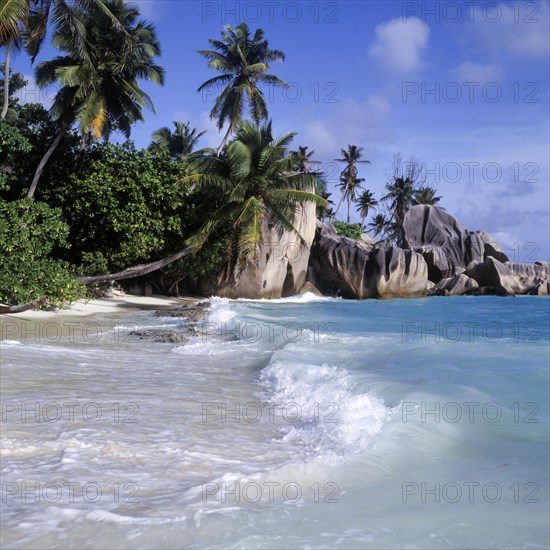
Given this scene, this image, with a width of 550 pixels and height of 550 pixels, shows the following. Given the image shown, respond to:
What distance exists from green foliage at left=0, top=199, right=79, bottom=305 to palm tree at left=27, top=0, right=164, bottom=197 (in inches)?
101

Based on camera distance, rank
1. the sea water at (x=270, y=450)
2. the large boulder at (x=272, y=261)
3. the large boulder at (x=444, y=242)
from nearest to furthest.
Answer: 1. the sea water at (x=270, y=450)
2. the large boulder at (x=272, y=261)
3. the large boulder at (x=444, y=242)

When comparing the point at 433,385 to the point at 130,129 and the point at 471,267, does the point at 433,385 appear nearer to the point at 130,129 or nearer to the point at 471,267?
the point at 130,129

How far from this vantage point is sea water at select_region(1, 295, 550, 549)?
3084mm

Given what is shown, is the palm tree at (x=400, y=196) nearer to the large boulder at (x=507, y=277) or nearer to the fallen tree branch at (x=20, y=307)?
the large boulder at (x=507, y=277)

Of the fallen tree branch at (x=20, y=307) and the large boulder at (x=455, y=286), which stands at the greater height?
the large boulder at (x=455, y=286)

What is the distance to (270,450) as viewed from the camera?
177 inches

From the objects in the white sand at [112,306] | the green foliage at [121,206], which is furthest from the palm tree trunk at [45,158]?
the white sand at [112,306]

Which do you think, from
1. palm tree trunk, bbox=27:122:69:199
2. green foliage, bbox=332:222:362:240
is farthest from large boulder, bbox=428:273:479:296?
palm tree trunk, bbox=27:122:69:199

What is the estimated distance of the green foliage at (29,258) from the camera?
14.3 meters

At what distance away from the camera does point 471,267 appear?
36906 millimetres

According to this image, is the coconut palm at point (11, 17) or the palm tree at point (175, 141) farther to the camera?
the palm tree at point (175, 141)

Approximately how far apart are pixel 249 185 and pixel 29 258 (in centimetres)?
986

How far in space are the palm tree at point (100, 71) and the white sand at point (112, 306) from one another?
14.1ft

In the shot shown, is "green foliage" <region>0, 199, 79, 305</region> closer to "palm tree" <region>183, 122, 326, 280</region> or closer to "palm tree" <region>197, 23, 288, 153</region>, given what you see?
"palm tree" <region>183, 122, 326, 280</region>
